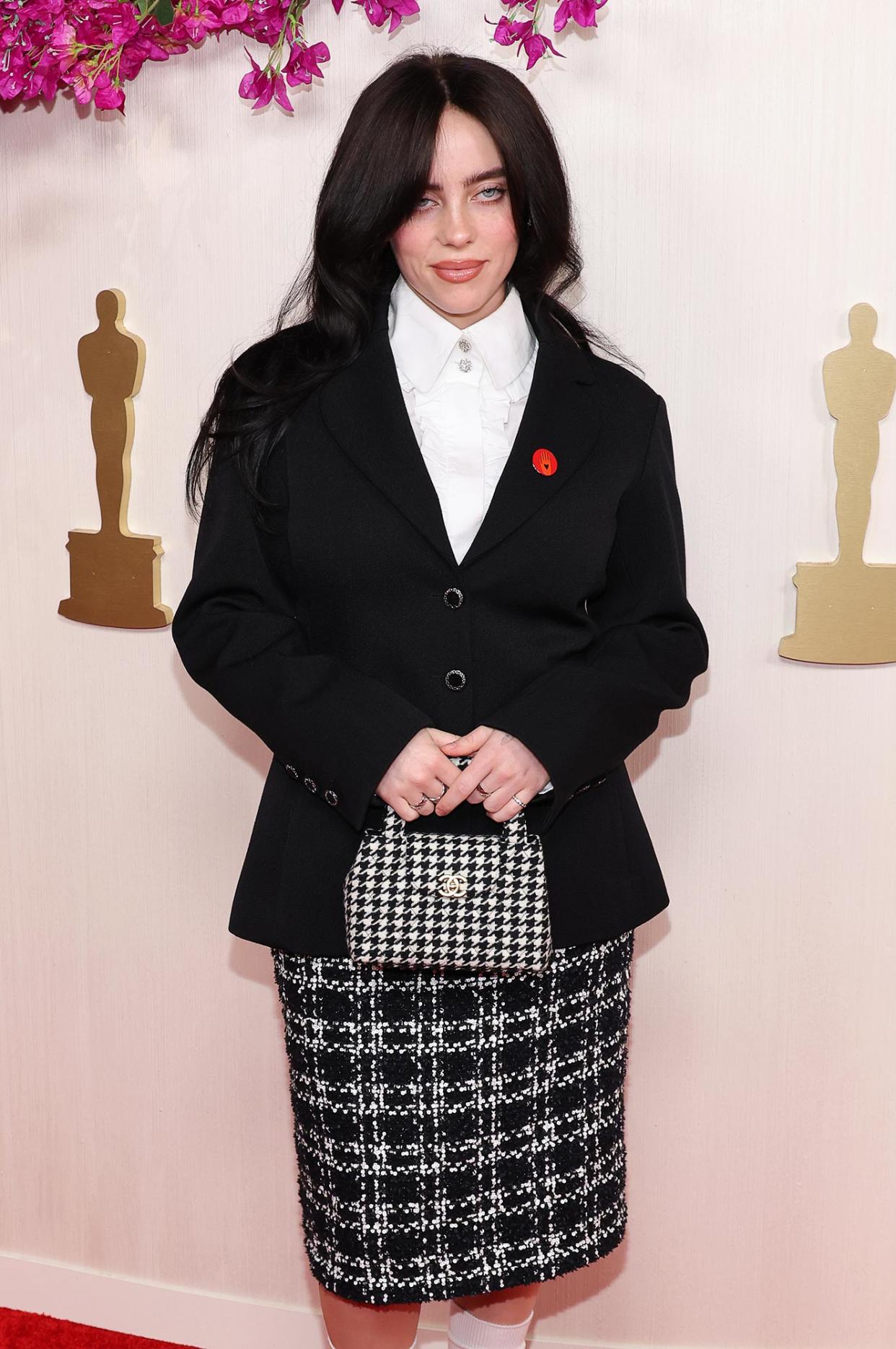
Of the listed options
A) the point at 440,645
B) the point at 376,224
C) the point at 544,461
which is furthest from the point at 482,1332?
the point at 376,224

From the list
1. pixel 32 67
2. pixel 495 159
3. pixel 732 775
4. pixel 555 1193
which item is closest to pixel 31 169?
pixel 32 67

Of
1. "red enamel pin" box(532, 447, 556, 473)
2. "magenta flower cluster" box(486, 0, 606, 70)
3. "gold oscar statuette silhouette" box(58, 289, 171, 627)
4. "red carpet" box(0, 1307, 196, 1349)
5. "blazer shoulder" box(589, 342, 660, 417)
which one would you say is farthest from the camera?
"red carpet" box(0, 1307, 196, 1349)

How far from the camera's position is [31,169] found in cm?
195

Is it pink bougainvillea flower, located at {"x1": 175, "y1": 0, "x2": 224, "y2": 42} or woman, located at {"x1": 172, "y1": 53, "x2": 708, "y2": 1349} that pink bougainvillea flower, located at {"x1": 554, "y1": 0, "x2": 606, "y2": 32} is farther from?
pink bougainvillea flower, located at {"x1": 175, "y1": 0, "x2": 224, "y2": 42}

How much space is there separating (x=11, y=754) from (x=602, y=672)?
3.50ft

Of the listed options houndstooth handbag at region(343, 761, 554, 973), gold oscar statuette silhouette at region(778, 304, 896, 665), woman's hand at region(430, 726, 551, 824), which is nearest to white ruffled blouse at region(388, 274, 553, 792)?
woman's hand at region(430, 726, 551, 824)

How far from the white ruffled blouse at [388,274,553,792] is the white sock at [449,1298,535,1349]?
39.1 inches

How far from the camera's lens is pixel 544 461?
4.94 feet

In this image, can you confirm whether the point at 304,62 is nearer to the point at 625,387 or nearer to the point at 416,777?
the point at 625,387

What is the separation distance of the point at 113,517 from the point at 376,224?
0.70 metres

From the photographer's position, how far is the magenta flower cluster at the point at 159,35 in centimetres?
174

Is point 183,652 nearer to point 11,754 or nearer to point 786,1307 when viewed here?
point 11,754

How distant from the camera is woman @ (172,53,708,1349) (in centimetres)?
146

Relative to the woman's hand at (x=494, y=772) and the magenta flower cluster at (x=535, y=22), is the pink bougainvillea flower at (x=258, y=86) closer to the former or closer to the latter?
the magenta flower cluster at (x=535, y=22)
